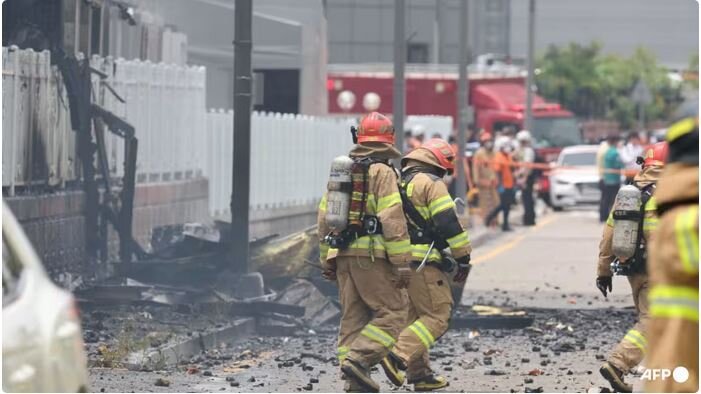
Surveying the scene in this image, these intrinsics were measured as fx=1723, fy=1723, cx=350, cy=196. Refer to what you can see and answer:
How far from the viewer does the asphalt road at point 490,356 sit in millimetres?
11000

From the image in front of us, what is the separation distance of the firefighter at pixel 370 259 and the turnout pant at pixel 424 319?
8.3 inches

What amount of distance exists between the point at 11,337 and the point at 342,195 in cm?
450

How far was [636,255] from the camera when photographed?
403 inches

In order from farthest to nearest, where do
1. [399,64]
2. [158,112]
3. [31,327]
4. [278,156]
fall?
[278,156], [399,64], [158,112], [31,327]

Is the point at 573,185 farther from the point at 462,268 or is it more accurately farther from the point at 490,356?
the point at 462,268

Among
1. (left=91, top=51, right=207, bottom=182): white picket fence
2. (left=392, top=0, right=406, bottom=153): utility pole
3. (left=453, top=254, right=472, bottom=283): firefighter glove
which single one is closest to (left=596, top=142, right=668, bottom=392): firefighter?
(left=453, top=254, right=472, bottom=283): firefighter glove

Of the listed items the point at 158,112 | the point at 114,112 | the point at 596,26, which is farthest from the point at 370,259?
the point at 596,26

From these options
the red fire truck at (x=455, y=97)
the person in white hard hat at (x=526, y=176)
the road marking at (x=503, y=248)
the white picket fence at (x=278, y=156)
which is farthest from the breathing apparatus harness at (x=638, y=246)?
the red fire truck at (x=455, y=97)

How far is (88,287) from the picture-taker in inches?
567

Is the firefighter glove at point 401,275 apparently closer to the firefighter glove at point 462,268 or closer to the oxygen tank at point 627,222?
the firefighter glove at point 462,268

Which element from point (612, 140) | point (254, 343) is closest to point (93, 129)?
point (254, 343)

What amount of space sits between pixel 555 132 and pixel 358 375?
3624 centimetres

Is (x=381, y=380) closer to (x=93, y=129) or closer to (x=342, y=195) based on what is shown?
(x=342, y=195)

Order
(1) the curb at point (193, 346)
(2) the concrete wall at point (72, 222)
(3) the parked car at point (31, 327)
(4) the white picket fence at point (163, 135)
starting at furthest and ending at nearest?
(4) the white picket fence at point (163, 135) → (2) the concrete wall at point (72, 222) → (1) the curb at point (193, 346) → (3) the parked car at point (31, 327)
